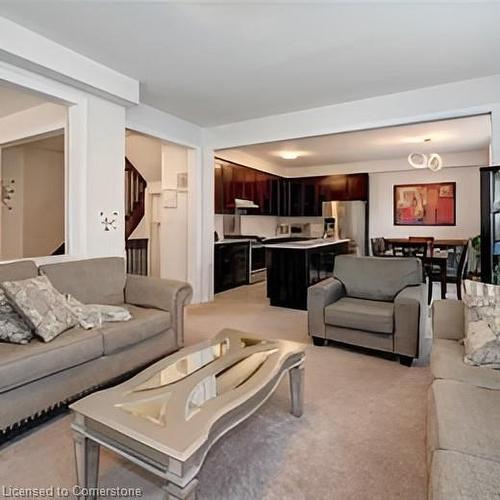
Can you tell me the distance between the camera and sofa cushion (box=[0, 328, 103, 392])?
6.32ft

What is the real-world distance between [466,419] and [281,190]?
776cm

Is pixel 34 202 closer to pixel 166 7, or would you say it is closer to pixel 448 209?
pixel 166 7

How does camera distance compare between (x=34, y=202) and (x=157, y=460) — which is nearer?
(x=157, y=460)

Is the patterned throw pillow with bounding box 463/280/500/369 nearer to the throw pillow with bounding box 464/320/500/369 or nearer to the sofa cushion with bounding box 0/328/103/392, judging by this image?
the throw pillow with bounding box 464/320/500/369

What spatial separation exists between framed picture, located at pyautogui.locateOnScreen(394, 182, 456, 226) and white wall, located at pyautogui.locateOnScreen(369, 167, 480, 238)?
9 cm

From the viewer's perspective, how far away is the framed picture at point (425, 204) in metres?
7.70

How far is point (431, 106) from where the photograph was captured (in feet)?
12.9

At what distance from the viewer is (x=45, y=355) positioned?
208 cm

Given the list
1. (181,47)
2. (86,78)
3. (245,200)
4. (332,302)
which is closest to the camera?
(181,47)

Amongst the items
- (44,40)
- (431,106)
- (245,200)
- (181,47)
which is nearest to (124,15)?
(181,47)

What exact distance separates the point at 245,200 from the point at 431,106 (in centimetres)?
398

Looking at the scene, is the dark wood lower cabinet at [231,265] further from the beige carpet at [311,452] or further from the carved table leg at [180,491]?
the carved table leg at [180,491]

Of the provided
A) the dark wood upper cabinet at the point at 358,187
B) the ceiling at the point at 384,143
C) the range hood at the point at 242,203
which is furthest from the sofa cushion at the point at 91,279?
the dark wood upper cabinet at the point at 358,187

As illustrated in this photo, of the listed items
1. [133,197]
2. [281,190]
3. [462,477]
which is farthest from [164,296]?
[281,190]
